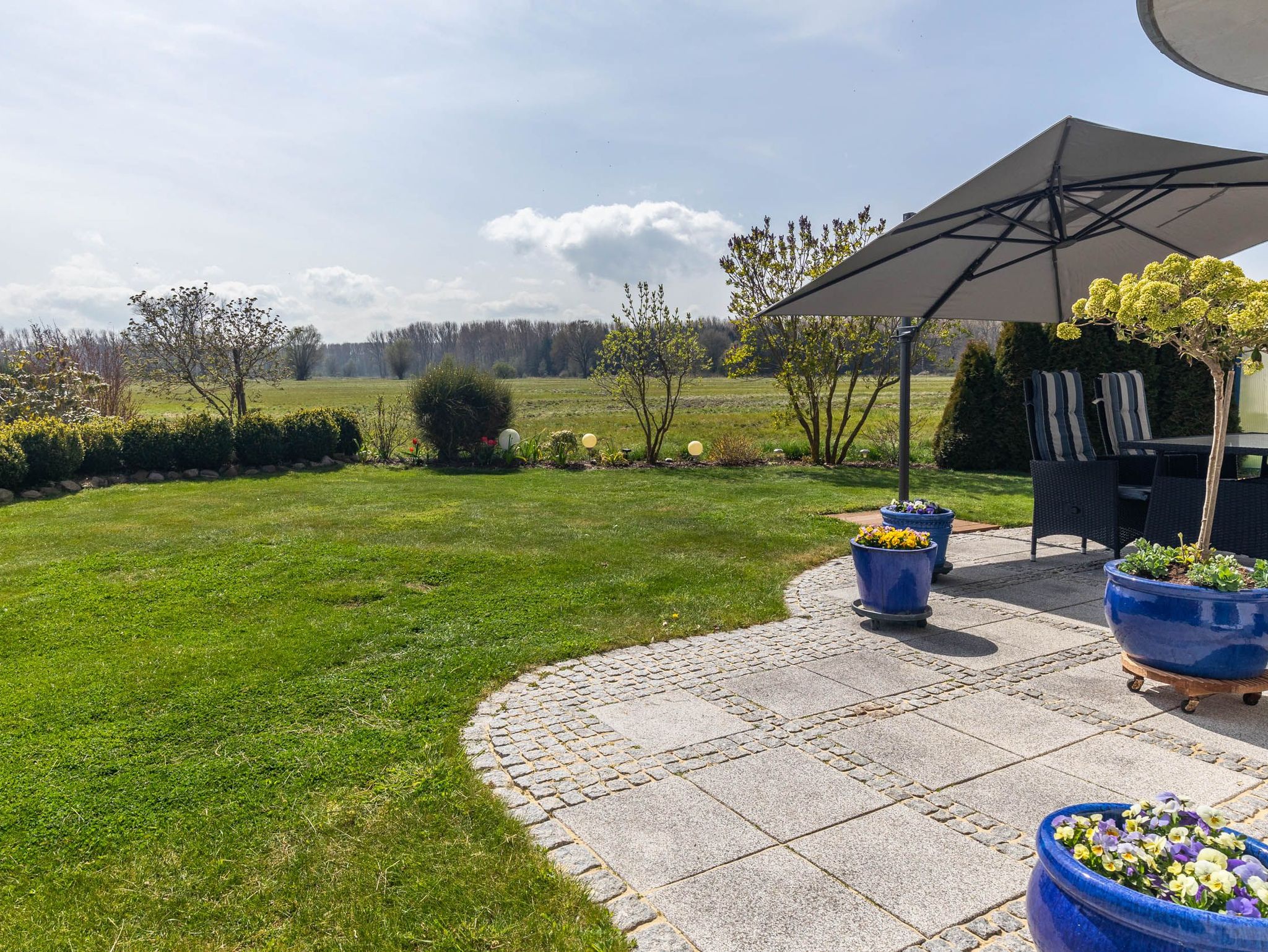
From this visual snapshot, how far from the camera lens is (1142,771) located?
2.69 meters

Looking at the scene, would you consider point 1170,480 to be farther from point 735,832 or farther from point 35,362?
point 35,362

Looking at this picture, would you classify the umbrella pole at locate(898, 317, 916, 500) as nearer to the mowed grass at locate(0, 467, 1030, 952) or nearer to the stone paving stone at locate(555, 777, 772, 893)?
the mowed grass at locate(0, 467, 1030, 952)

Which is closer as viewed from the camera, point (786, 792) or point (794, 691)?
point (786, 792)

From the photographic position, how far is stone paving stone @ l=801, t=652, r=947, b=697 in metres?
3.54

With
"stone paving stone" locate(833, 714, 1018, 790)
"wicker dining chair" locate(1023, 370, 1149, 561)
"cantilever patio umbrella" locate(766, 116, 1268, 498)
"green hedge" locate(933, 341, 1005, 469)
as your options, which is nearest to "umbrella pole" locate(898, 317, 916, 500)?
"cantilever patio umbrella" locate(766, 116, 1268, 498)

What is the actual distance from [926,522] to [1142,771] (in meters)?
2.39

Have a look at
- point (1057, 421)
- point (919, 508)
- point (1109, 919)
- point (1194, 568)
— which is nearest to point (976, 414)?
point (1057, 421)

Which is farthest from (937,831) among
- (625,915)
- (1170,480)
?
(1170,480)

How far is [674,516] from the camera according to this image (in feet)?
25.8

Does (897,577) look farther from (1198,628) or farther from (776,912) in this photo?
(776,912)

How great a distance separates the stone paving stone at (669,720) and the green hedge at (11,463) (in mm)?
8317

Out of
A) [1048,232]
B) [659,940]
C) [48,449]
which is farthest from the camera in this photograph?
[48,449]

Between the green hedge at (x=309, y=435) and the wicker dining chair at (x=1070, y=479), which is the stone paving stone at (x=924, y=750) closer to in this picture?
the wicker dining chair at (x=1070, y=479)

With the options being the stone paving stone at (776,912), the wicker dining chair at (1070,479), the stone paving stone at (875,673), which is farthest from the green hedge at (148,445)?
the stone paving stone at (776,912)
